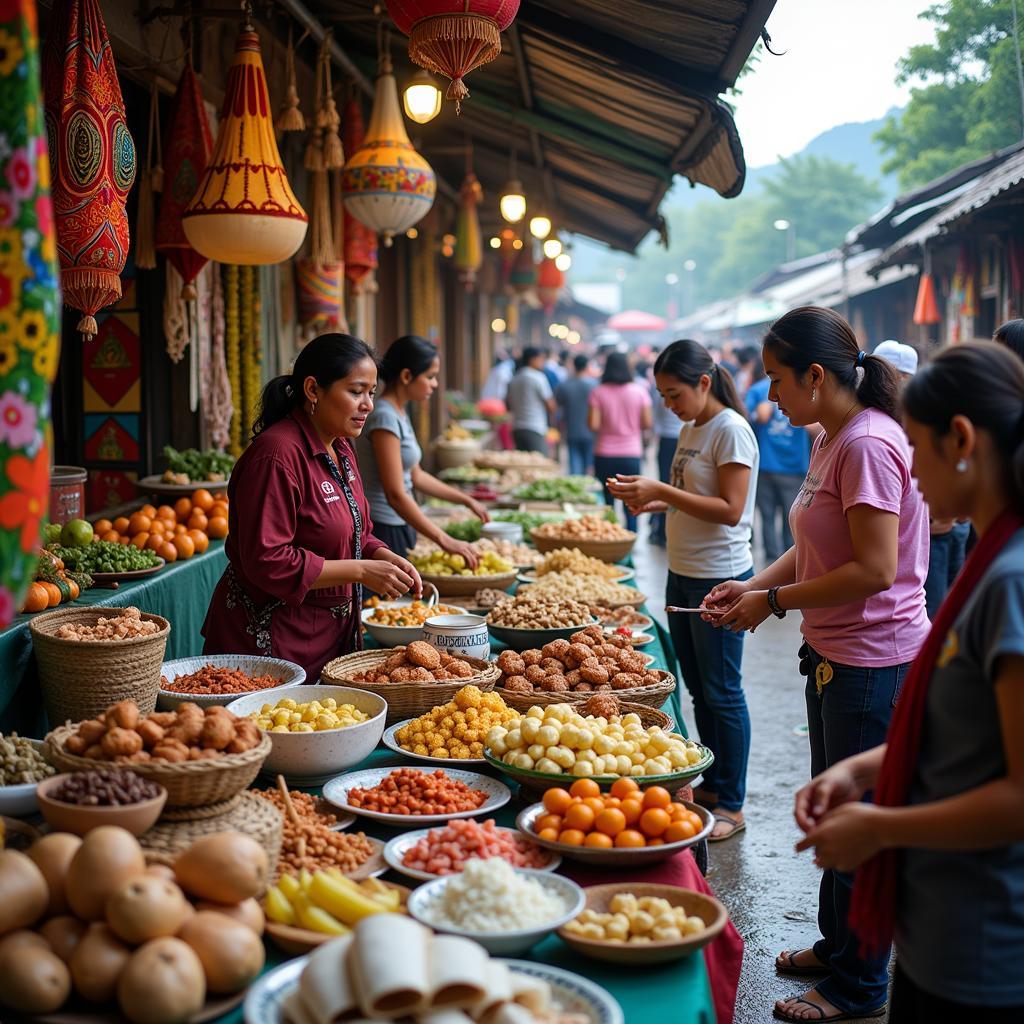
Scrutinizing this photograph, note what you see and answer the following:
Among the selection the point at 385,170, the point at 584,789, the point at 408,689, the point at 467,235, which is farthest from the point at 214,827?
the point at 467,235

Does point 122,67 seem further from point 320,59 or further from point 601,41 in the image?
point 601,41

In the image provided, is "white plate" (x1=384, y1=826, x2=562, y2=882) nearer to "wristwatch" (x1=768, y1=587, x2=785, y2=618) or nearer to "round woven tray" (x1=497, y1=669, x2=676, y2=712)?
"round woven tray" (x1=497, y1=669, x2=676, y2=712)

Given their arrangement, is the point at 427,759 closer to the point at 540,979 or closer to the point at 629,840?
the point at 629,840

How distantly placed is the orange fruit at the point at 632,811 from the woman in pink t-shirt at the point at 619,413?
8065mm

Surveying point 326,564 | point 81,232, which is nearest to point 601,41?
point 81,232

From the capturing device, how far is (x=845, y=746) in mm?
2963

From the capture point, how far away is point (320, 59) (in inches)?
217

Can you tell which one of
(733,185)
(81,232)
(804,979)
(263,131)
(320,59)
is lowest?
(804,979)

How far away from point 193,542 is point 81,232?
5.95 ft

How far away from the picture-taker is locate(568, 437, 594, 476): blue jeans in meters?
13.4

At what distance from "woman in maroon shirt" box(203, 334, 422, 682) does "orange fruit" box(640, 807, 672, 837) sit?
1219 millimetres

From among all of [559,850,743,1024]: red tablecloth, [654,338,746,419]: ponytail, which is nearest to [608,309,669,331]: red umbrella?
[654,338,746,419]: ponytail

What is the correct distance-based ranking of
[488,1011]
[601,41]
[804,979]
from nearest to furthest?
1. [488,1011]
2. [804,979]
3. [601,41]

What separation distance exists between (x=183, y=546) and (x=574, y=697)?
2.34m
